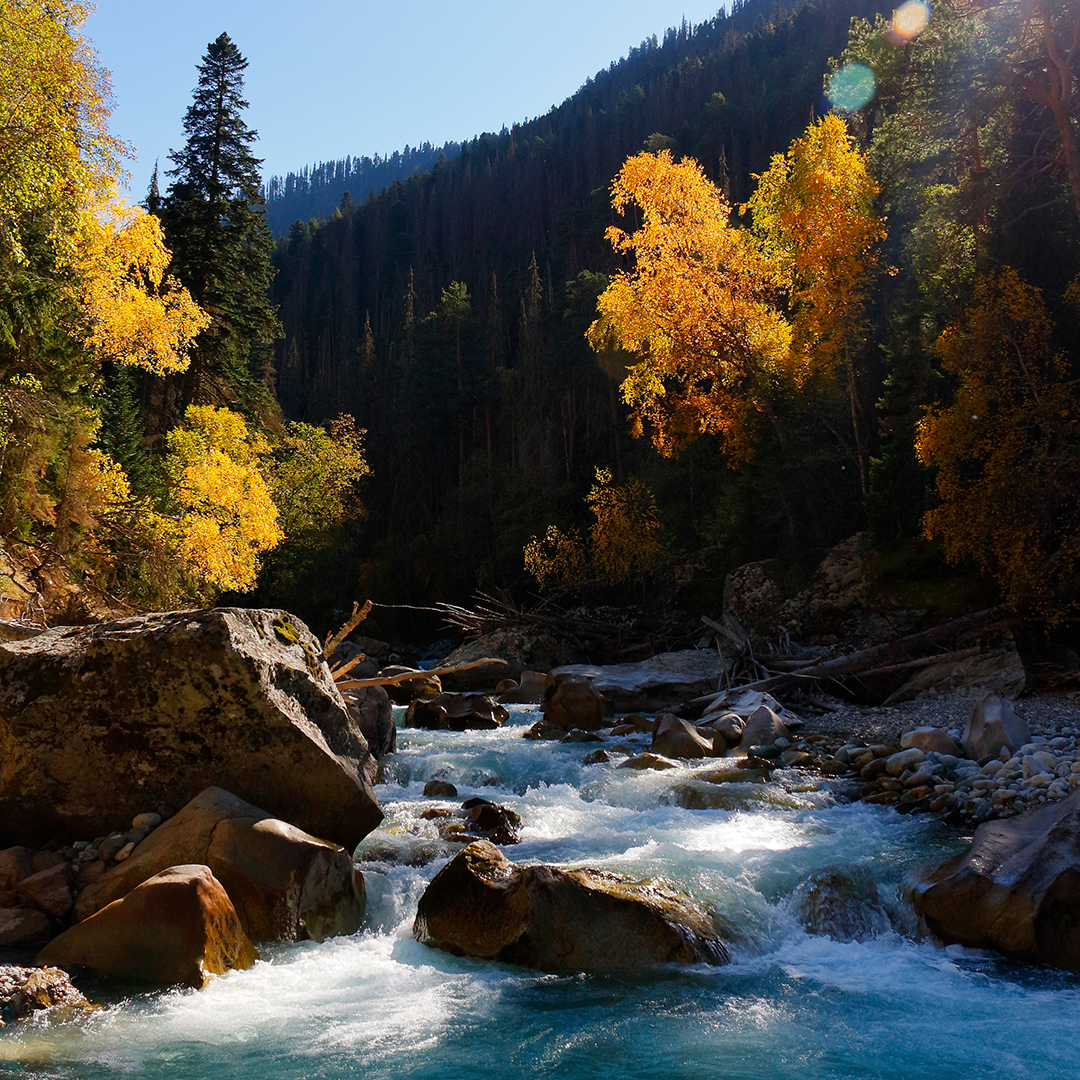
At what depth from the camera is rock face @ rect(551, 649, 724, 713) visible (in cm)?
1877

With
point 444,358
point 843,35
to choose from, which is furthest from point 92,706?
point 843,35

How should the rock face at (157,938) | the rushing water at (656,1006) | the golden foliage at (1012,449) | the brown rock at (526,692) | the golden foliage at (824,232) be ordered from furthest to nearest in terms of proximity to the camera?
the brown rock at (526,692) → the golden foliage at (824,232) → the golden foliage at (1012,449) → the rock face at (157,938) → the rushing water at (656,1006)

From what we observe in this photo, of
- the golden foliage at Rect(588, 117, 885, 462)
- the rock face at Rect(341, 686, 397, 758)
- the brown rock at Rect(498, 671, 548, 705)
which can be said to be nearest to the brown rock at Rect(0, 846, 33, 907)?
the rock face at Rect(341, 686, 397, 758)

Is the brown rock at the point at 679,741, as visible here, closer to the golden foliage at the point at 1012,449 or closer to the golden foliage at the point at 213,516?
the golden foliage at the point at 1012,449

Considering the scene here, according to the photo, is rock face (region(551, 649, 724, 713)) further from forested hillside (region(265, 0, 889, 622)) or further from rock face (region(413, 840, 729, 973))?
rock face (region(413, 840, 729, 973))

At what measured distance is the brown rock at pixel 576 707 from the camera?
16.9 m

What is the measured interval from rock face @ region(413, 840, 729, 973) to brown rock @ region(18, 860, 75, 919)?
2801mm

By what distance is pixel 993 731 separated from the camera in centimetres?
1103

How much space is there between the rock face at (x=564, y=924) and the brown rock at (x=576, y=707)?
1002cm

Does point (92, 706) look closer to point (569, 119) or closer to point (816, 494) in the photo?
point (816, 494)

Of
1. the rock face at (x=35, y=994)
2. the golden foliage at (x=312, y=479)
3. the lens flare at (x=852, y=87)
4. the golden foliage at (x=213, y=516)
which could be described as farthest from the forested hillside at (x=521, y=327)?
the rock face at (x=35, y=994)

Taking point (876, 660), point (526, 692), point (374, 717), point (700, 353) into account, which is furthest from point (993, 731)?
point (700, 353)

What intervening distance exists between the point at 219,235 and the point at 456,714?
17.3 m

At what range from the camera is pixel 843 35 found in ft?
284
